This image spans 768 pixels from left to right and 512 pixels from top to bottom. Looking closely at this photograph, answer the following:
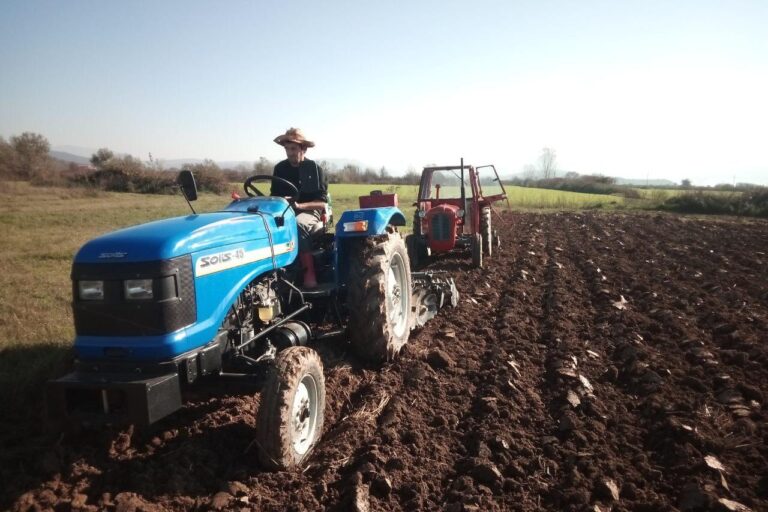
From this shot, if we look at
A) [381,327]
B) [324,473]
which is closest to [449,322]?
[381,327]

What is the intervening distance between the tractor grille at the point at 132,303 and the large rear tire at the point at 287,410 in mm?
591

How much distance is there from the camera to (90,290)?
2.61 metres

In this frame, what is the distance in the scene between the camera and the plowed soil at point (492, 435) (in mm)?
2580

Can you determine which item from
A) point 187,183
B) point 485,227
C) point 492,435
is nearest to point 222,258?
point 187,183

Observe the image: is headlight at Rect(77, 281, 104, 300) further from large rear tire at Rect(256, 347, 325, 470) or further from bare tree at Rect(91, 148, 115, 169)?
bare tree at Rect(91, 148, 115, 169)

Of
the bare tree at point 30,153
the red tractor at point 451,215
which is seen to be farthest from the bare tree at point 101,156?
the red tractor at point 451,215

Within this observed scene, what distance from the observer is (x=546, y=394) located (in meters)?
3.81

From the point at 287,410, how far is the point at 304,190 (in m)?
2.20

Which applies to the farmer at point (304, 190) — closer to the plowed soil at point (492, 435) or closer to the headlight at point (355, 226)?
the headlight at point (355, 226)

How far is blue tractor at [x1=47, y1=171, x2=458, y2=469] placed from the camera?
7.94 ft

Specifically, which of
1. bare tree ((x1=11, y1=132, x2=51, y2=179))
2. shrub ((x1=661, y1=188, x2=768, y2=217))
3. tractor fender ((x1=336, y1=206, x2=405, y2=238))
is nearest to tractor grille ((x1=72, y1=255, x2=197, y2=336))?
tractor fender ((x1=336, y1=206, x2=405, y2=238))

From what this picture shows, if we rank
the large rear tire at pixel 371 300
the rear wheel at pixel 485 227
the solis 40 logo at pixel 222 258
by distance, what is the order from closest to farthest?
the solis 40 logo at pixel 222 258, the large rear tire at pixel 371 300, the rear wheel at pixel 485 227

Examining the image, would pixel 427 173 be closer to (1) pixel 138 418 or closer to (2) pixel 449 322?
(2) pixel 449 322

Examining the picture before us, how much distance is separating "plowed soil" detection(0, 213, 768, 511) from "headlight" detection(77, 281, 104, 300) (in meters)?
0.96
